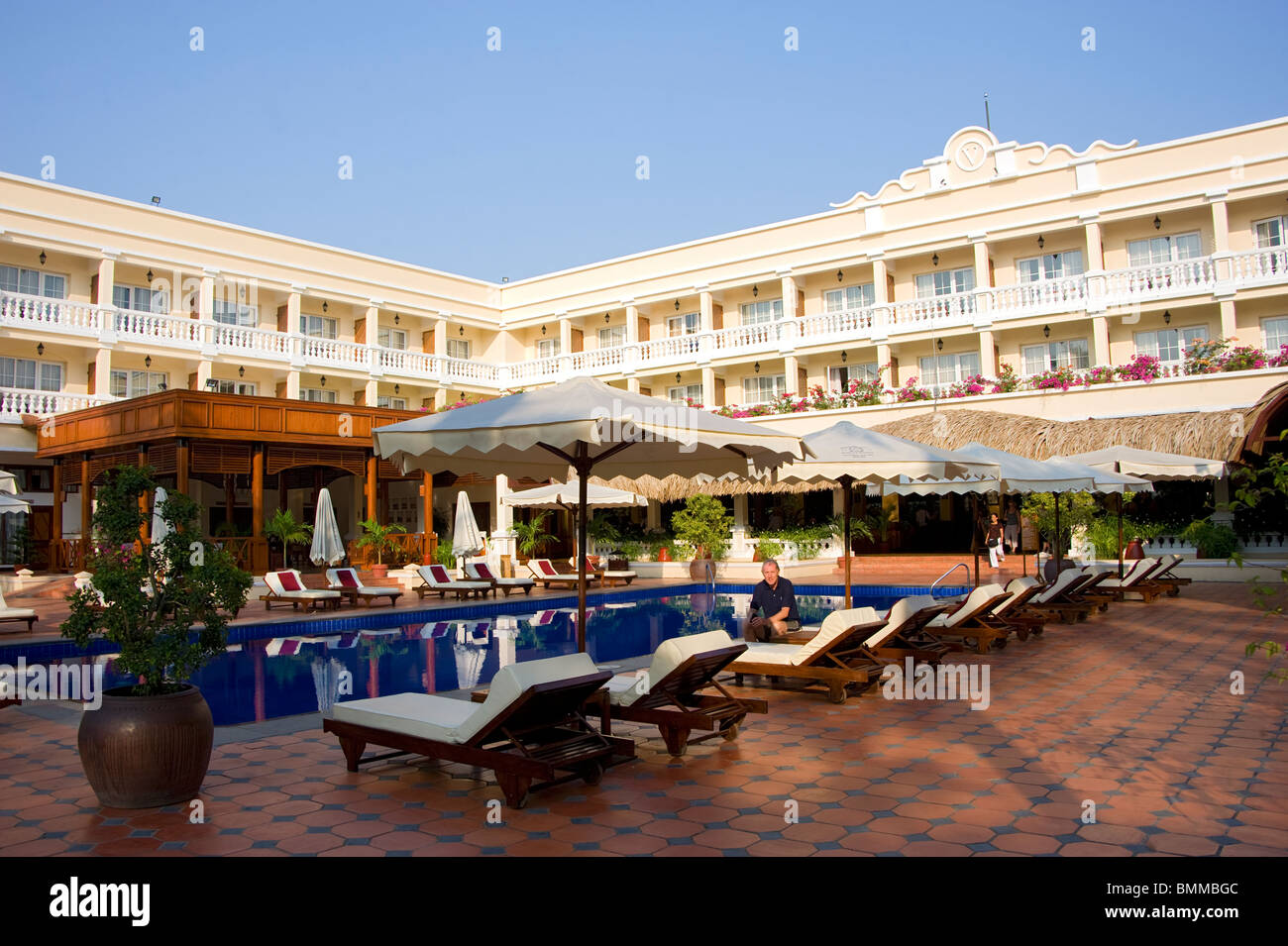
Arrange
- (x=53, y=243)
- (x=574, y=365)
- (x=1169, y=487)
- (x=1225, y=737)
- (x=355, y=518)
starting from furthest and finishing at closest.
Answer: (x=574, y=365) → (x=355, y=518) → (x=53, y=243) → (x=1169, y=487) → (x=1225, y=737)

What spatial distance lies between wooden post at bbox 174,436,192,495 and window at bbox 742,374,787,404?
17.4 m

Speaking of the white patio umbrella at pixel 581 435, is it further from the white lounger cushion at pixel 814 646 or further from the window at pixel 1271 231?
the window at pixel 1271 231

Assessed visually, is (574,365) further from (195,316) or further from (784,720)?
(784,720)

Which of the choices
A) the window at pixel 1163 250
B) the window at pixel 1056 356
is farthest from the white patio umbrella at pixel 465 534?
the window at pixel 1163 250

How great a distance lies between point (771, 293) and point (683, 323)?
3.49 metres

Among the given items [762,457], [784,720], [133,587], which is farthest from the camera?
[762,457]

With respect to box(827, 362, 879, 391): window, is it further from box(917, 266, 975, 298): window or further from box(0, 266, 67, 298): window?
box(0, 266, 67, 298): window

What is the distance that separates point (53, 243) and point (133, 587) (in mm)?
23038

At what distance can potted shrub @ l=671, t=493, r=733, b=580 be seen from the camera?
2405 cm

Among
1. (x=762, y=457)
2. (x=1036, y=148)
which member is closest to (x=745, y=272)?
(x=1036, y=148)

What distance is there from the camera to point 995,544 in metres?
21.3

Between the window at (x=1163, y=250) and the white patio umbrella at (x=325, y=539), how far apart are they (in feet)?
68.1

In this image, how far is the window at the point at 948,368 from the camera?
26250 mm

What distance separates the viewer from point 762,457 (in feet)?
25.1
